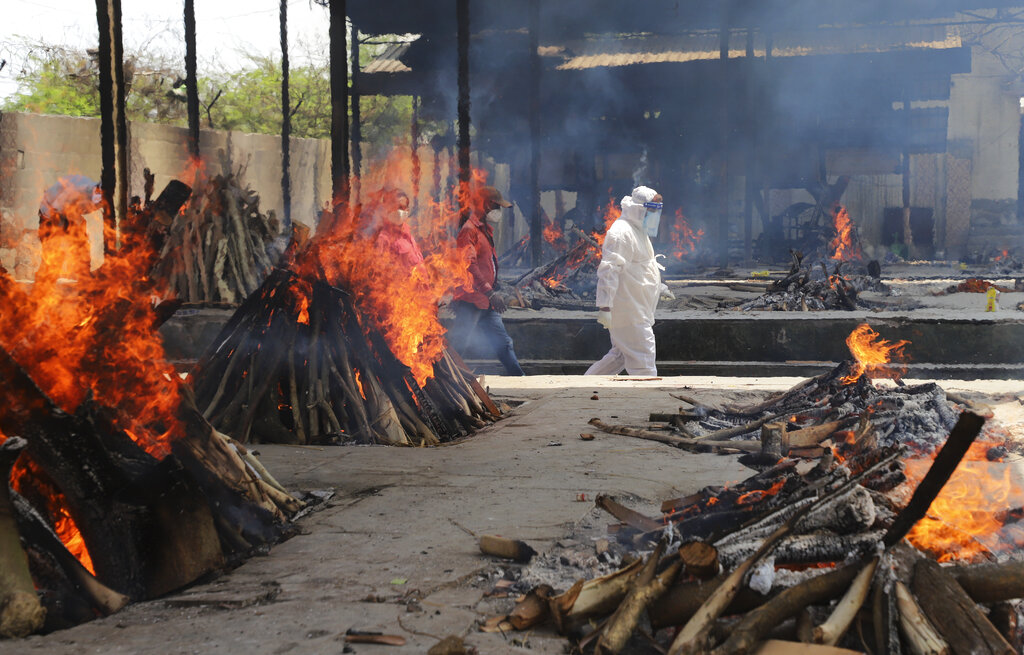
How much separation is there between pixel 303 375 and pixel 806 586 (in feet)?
14.0

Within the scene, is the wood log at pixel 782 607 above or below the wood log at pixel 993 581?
below

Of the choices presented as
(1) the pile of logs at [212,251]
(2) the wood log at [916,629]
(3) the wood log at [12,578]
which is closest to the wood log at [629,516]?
(2) the wood log at [916,629]

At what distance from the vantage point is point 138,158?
16.5m

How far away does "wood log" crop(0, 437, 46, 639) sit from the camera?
2738 millimetres

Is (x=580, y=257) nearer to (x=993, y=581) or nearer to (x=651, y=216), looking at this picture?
(x=651, y=216)

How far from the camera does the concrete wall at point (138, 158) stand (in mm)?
14094

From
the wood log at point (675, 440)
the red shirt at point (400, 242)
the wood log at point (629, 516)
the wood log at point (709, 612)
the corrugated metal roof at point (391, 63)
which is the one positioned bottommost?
the wood log at point (675, 440)

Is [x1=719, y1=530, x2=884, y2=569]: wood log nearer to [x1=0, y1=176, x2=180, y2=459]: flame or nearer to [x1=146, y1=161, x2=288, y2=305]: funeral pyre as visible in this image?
[x1=0, y1=176, x2=180, y2=459]: flame

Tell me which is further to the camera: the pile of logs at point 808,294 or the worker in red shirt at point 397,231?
the pile of logs at point 808,294

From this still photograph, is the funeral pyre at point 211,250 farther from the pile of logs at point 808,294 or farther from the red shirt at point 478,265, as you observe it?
the pile of logs at point 808,294

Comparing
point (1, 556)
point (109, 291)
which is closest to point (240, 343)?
point (109, 291)

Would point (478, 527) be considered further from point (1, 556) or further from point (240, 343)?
point (240, 343)

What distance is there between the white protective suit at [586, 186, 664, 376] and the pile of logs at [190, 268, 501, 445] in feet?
11.4

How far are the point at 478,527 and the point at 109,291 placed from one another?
181cm
